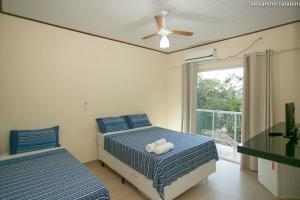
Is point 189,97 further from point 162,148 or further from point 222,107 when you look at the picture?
point 162,148

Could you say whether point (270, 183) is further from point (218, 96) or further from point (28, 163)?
point (28, 163)

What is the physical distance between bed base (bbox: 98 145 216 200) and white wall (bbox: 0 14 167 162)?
994mm

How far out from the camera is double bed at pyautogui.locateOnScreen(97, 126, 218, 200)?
2.20 metres

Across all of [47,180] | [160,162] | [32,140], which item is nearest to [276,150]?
[160,162]

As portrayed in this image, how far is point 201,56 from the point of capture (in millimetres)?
4090

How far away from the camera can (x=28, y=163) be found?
219 cm

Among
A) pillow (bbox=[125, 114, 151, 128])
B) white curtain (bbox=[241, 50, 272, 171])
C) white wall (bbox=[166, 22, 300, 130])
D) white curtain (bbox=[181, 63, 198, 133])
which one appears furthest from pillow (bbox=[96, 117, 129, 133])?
white wall (bbox=[166, 22, 300, 130])

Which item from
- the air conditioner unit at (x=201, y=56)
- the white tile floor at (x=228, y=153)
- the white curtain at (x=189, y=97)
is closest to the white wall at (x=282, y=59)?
the air conditioner unit at (x=201, y=56)

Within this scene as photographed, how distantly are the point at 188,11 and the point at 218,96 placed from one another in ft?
7.74

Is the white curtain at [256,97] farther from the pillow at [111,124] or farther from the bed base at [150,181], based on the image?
the pillow at [111,124]

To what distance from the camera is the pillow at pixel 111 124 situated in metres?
3.52

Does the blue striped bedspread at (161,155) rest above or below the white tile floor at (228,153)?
above

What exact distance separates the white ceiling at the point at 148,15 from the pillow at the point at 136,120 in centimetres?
177

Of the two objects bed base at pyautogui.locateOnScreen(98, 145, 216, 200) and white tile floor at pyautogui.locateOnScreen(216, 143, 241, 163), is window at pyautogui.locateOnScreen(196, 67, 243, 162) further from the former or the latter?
bed base at pyautogui.locateOnScreen(98, 145, 216, 200)
